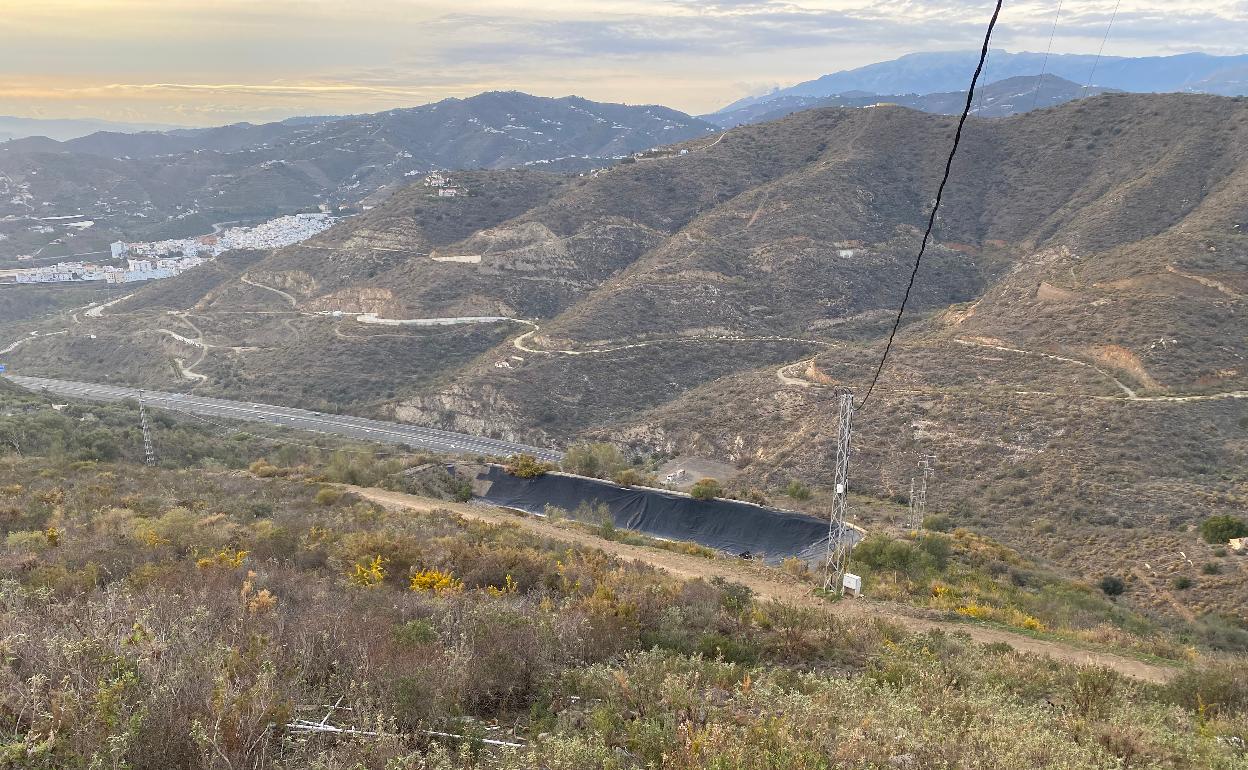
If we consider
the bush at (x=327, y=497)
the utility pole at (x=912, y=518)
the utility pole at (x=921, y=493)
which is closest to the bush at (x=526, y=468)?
the bush at (x=327, y=497)

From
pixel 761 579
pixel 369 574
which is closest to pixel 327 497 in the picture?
pixel 369 574

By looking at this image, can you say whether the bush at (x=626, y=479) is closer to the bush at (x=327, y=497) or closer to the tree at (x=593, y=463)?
the tree at (x=593, y=463)

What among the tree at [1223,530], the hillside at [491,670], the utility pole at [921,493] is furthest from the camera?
the utility pole at [921,493]

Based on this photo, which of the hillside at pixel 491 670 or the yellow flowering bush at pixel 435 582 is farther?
the yellow flowering bush at pixel 435 582

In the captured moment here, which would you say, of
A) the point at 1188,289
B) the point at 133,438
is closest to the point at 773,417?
the point at 1188,289

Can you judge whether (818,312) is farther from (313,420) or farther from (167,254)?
(167,254)

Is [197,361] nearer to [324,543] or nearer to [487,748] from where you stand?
[324,543]
